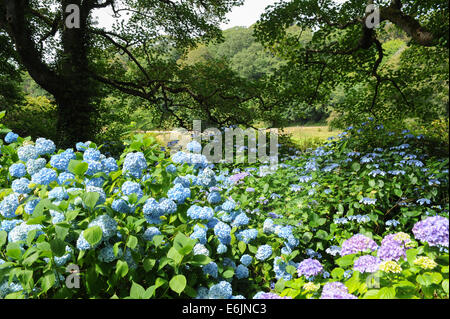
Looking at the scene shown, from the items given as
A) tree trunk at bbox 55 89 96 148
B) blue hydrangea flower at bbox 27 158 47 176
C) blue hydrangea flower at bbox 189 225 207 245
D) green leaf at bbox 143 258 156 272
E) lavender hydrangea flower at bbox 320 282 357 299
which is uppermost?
tree trunk at bbox 55 89 96 148

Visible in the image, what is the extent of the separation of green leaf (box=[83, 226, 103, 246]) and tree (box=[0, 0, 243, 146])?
193 inches

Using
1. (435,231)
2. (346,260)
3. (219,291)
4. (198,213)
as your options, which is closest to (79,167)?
(198,213)

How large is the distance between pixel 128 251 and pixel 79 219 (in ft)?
0.81

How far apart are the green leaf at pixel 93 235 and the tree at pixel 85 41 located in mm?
4896

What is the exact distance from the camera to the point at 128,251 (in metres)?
1.21

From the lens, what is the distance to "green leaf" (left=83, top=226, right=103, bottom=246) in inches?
39.8

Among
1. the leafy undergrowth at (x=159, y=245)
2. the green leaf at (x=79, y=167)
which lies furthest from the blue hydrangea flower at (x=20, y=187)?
the green leaf at (x=79, y=167)

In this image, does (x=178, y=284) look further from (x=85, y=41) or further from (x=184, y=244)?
(x=85, y=41)

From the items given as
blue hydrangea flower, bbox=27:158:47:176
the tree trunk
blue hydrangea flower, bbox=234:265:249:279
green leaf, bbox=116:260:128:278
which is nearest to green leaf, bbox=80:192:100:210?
green leaf, bbox=116:260:128:278

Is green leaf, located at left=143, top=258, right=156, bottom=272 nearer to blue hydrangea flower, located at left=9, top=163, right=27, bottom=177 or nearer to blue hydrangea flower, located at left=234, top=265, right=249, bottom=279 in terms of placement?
blue hydrangea flower, located at left=234, top=265, right=249, bottom=279

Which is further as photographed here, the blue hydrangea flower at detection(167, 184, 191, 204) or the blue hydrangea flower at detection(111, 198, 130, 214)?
the blue hydrangea flower at detection(167, 184, 191, 204)

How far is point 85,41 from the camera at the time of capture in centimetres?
610
